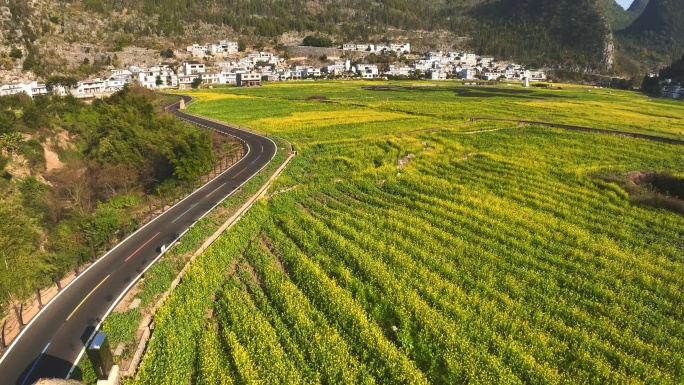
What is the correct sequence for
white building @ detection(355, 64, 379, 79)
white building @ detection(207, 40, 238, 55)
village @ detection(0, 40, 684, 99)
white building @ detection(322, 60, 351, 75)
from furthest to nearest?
white building @ detection(207, 40, 238, 55)
white building @ detection(322, 60, 351, 75)
white building @ detection(355, 64, 379, 79)
village @ detection(0, 40, 684, 99)

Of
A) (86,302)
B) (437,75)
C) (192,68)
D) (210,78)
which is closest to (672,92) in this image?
(437,75)

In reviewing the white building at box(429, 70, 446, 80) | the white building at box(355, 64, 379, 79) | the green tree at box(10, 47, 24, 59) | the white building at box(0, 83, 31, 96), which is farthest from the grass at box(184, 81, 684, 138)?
the white building at box(429, 70, 446, 80)

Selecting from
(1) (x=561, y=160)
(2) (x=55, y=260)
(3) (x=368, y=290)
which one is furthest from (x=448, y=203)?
(2) (x=55, y=260)

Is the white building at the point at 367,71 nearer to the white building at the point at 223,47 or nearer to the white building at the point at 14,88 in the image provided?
the white building at the point at 223,47

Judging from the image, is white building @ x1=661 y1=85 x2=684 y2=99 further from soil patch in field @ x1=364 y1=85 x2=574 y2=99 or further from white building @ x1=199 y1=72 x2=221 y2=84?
white building @ x1=199 y1=72 x2=221 y2=84

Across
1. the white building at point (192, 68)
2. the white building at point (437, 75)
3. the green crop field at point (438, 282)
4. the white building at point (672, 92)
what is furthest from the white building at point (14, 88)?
the white building at point (672, 92)

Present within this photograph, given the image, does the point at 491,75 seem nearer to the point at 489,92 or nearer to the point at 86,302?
the point at 489,92

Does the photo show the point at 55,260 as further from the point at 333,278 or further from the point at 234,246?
the point at 333,278
